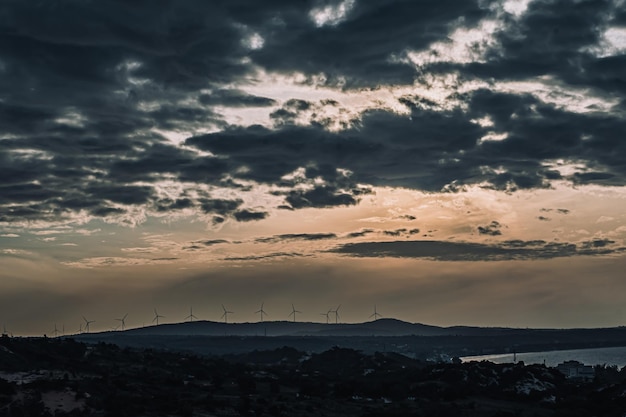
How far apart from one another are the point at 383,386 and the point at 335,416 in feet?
145

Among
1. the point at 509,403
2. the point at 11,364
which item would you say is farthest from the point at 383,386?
the point at 11,364

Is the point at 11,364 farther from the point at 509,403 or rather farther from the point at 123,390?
the point at 509,403

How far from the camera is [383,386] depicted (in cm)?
14812

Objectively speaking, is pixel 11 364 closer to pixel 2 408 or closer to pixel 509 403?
pixel 2 408

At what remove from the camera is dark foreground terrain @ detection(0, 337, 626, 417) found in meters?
97.0

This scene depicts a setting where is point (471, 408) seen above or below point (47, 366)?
below

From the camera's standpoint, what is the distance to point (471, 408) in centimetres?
12188

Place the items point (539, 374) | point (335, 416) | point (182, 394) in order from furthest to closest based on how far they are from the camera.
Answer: point (539, 374), point (182, 394), point (335, 416)

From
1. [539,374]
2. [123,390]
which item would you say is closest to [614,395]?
[539,374]

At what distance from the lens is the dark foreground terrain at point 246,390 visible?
97.0 meters

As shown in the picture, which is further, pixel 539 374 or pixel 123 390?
pixel 539 374

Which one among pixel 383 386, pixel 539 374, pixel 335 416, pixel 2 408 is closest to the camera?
pixel 2 408

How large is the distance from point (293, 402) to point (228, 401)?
12524mm

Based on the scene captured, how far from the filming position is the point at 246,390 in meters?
129
